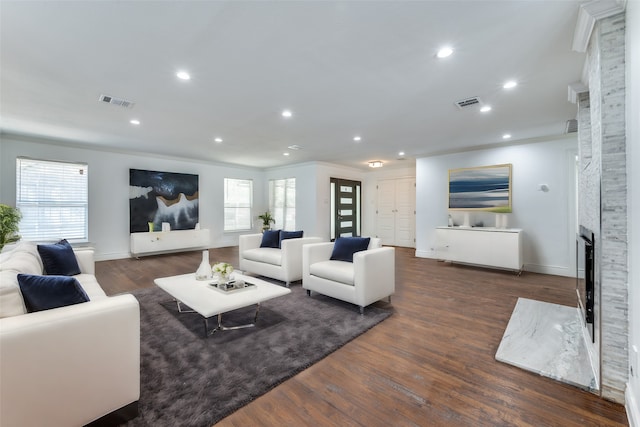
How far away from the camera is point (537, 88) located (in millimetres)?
2908

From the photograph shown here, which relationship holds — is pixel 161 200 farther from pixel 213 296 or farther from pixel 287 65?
pixel 287 65

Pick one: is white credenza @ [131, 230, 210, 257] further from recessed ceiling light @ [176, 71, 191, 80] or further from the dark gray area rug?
recessed ceiling light @ [176, 71, 191, 80]

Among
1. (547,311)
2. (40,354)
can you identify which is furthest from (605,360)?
(40,354)

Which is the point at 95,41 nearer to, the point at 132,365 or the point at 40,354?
the point at 40,354

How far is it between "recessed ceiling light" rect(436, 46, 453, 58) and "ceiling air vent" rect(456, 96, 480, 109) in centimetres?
112

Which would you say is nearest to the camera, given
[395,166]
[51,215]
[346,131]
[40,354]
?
[40,354]

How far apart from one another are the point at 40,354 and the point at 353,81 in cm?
297

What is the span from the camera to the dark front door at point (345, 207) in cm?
796

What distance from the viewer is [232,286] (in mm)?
2740

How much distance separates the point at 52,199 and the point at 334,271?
5946 millimetres

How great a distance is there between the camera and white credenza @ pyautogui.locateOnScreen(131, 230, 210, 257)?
6059 millimetres

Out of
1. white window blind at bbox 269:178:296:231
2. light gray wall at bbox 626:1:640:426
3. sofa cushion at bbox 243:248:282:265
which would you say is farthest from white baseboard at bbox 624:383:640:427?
white window blind at bbox 269:178:296:231

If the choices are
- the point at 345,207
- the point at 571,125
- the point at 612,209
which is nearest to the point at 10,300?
the point at 612,209

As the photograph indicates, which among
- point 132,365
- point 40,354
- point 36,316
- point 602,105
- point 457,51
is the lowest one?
point 132,365
